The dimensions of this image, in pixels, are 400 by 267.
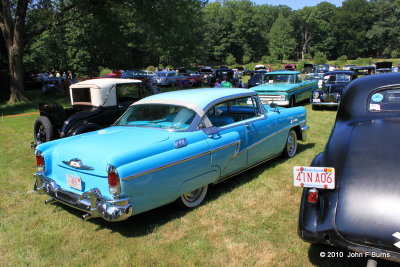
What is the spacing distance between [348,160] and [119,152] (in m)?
2.25

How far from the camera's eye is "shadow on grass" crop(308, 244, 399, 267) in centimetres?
300

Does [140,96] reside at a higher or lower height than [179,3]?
lower

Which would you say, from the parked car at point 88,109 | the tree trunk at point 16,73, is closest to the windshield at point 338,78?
the parked car at point 88,109

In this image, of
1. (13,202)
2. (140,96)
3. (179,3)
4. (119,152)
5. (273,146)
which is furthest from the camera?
(179,3)

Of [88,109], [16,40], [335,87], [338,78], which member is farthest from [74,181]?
[16,40]

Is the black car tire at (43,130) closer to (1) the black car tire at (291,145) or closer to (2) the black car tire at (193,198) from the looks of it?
(2) the black car tire at (193,198)

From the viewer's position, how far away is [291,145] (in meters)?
6.51

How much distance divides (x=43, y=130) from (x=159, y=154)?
4.88 metres

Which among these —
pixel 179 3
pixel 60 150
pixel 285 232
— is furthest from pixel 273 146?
pixel 179 3

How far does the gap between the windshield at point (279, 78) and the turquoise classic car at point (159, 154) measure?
8.77 metres

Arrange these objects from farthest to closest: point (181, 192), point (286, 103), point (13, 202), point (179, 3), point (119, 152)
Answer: point (179, 3), point (286, 103), point (13, 202), point (181, 192), point (119, 152)

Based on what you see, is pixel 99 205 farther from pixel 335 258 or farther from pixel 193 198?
pixel 335 258

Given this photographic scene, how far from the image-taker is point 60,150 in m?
3.98

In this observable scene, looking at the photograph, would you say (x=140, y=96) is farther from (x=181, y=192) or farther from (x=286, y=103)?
(x=286, y=103)
